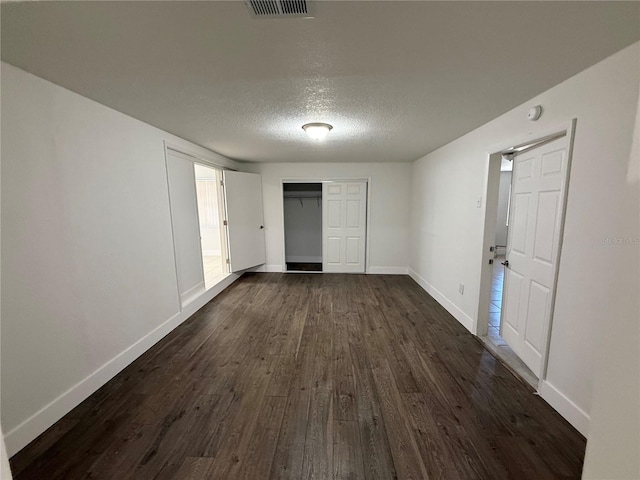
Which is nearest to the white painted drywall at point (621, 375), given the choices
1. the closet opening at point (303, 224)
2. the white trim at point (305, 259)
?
the closet opening at point (303, 224)

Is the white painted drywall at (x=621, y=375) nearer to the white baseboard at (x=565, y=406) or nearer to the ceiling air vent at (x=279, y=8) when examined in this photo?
the ceiling air vent at (x=279, y=8)

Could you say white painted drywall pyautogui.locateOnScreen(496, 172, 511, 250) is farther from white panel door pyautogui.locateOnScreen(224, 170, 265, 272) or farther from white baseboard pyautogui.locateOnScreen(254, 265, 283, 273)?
white panel door pyautogui.locateOnScreen(224, 170, 265, 272)

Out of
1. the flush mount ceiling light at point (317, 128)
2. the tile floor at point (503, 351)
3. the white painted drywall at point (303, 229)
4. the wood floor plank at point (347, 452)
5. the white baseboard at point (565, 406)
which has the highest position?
the flush mount ceiling light at point (317, 128)

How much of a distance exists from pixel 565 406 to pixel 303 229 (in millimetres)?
5168

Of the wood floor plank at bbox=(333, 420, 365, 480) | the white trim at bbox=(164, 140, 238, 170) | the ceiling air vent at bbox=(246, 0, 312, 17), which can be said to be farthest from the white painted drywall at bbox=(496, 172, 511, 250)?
the ceiling air vent at bbox=(246, 0, 312, 17)

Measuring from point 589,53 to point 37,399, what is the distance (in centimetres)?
376

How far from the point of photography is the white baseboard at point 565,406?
161 centimetres

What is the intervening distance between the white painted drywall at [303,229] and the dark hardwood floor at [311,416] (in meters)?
3.50

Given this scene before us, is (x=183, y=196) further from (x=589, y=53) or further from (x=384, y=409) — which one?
(x=589, y=53)

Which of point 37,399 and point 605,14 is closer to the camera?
point 605,14

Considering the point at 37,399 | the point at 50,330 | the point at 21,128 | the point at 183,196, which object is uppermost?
the point at 21,128

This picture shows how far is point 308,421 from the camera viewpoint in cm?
173

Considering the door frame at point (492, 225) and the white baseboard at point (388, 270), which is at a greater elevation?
the door frame at point (492, 225)

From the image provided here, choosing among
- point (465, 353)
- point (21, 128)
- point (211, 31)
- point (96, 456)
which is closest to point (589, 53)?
point (211, 31)
